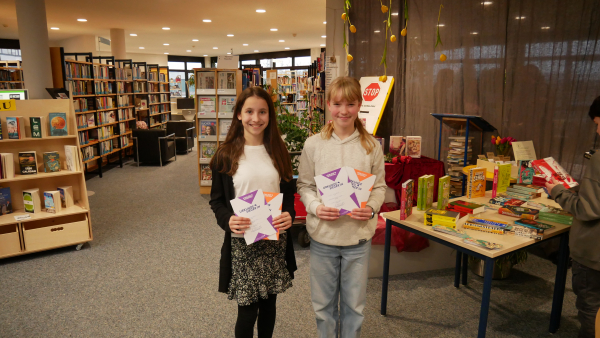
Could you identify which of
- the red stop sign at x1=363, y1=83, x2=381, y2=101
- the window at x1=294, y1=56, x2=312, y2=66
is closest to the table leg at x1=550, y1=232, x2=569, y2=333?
the red stop sign at x1=363, y1=83, x2=381, y2=101

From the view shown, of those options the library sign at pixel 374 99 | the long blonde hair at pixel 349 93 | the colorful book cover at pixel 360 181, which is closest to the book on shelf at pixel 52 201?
the long blonde hair at pixel 349 93

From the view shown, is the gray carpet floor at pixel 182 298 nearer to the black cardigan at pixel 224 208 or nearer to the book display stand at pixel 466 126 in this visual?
the black cardigan at pixel 224 208

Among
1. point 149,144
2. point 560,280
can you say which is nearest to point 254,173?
point 560,280

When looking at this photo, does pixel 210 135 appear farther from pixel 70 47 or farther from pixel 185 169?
pixel 70 47

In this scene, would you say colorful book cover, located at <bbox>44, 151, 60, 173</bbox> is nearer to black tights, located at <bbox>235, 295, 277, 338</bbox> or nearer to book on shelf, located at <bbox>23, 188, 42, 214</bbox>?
book on shelf, located at <bbox>23, 188, 42, 214</bbox>

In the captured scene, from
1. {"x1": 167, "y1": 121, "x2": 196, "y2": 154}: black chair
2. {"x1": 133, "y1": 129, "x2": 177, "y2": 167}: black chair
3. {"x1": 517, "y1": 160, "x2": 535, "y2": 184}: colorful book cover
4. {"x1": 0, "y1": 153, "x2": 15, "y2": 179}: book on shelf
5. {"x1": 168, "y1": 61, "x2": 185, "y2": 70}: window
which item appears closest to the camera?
{"x1": 517, "y1": 160, "x2": 535, "y2": 184}: colorful book cover

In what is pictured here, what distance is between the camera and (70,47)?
12.0 m

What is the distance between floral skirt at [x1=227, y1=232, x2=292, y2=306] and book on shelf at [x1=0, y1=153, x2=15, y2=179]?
288 centimetres

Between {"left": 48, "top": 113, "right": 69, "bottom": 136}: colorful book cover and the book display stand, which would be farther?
{"left": 48, "top": 113, "right": 69, "bottom": 136}: colorful book cover

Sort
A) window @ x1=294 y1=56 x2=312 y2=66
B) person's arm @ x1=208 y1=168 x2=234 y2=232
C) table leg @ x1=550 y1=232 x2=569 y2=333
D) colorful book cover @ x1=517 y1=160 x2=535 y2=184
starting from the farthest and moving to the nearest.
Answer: window @ x1=294 y1=56 x2=312 y2=66 → colorful book cover @ x1=517 y1=160 x2=535 y2=184 → table leg @ x1=550 y1=232 x2=569 y2=333 → person's arm @ x1=208 y1=168 x2=234 y2=232

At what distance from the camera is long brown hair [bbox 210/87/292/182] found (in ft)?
5.44

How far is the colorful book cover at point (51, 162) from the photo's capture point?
367 centimetres

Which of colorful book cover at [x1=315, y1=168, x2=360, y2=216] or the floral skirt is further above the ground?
colorful book cover at [x1=315, y1=168, x2=360, y2=216]

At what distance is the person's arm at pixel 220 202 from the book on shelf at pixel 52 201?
273 centimetres
